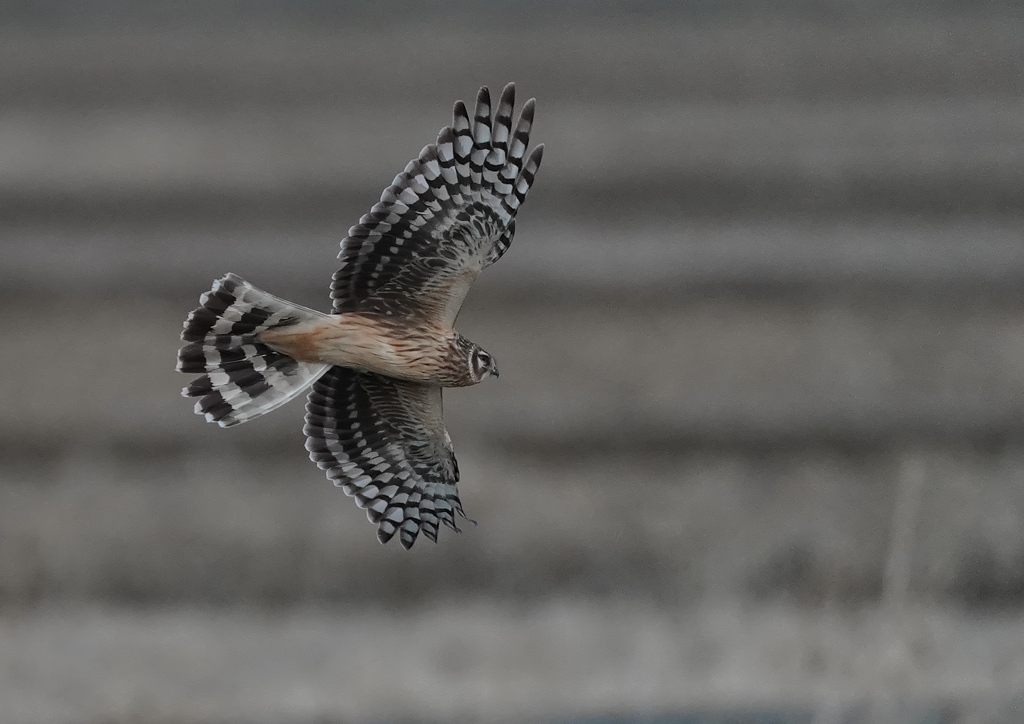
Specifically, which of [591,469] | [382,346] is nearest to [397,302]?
[382,346]

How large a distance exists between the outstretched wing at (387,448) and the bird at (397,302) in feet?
0.06

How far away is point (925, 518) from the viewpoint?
4430 millimetres

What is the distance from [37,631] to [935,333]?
3552 millimetres

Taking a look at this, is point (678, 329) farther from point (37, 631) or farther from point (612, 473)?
point (37, 631)

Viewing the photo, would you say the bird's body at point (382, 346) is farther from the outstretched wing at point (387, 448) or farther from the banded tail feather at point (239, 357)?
the outstretched wing at point (387, 448)

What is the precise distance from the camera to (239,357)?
206 cm

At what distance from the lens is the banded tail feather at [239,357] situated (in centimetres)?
198

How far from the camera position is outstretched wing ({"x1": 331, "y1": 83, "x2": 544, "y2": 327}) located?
2.03 m

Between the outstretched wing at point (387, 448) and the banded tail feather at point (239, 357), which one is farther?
the outstretched wing at point (387, 448)

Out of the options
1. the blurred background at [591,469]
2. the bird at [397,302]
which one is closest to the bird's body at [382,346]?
the bird at [397,302]

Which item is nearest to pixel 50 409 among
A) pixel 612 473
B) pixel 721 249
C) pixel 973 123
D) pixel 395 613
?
pixel 395 613

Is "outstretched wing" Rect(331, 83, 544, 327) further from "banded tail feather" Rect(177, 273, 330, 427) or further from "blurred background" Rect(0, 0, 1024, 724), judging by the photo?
"blurred background" Rect(0, 0, 1024, 724)

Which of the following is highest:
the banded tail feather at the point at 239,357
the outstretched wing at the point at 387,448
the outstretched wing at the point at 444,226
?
the outstretched wing at the point at 444,226

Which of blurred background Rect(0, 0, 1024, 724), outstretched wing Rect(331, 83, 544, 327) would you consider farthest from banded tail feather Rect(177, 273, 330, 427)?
blurred background Rect(0, 0, 1024, 724)
